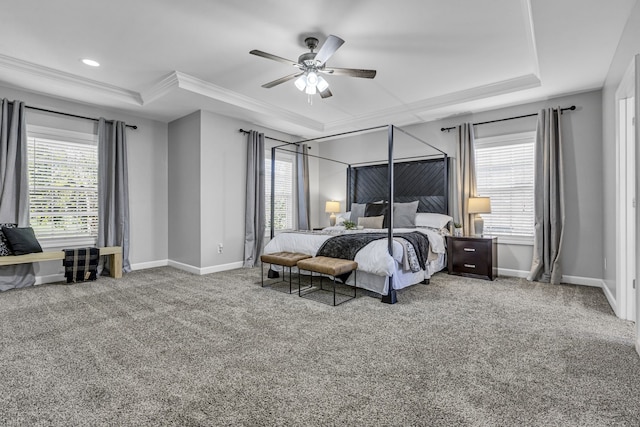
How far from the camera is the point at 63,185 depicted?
452 cm

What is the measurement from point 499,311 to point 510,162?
265cm

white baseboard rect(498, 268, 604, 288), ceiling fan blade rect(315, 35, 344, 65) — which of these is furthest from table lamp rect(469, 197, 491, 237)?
ceiling fan blade rect(315, 35, 344, 65)

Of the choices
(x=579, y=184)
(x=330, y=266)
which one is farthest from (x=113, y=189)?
(x=579, y=184)

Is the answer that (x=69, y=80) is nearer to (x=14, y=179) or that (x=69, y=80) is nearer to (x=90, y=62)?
(x=90, y=62)

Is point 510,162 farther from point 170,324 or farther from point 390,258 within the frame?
point 170,324

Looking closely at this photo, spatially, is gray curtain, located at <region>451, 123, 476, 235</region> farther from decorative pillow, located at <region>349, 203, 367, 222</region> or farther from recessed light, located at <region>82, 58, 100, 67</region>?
recessed light, located at <region>82, 58, 100, 67</region>

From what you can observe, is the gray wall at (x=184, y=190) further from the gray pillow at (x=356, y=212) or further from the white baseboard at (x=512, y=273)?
the white baseboard at (x=512, y=273)

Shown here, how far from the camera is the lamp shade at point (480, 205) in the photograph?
4586 mm

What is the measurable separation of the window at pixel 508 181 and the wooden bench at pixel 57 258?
559 cm

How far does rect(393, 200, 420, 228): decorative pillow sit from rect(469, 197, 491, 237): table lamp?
2.78 ft

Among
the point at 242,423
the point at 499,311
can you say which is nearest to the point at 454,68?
the point at 499,311

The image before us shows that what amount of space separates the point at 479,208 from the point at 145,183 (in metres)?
5.27

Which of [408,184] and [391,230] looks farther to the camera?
[408,184]

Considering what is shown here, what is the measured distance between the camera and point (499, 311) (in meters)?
3.12
